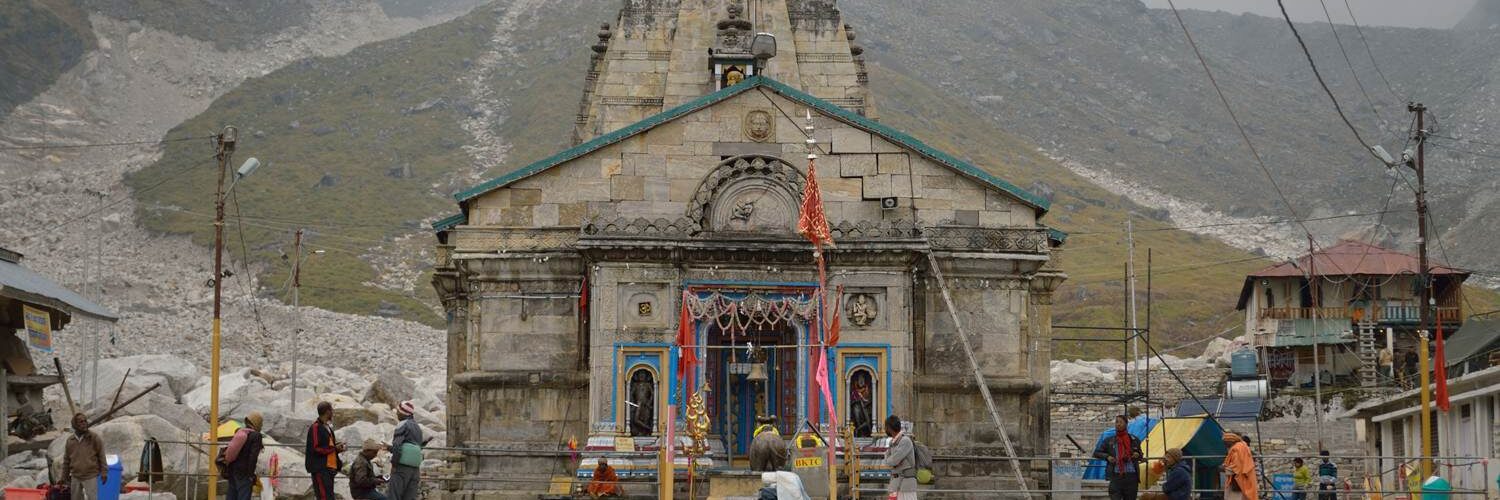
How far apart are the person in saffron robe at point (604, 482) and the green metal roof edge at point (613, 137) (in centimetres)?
650

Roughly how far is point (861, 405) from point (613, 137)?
7079mm

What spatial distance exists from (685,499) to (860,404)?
4.23m

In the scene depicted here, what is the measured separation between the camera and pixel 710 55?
45594mm

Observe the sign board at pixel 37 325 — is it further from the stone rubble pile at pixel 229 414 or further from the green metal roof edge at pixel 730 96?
the green metal roof edge at pixel 730 96

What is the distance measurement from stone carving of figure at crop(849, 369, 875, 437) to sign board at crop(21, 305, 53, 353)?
15155mm

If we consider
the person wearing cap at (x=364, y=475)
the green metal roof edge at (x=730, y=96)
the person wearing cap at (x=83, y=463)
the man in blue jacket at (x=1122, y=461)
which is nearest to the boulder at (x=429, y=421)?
the green metal roof edge at (x=730, y=96)

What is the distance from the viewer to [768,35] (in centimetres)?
4212

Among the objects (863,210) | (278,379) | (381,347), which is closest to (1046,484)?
(863,210)

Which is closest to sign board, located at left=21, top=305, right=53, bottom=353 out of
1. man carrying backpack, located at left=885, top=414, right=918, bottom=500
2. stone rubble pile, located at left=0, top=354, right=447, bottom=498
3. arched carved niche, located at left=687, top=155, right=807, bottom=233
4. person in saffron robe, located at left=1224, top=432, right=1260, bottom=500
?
stone rubble pile, located at left=0, top=354, right=447, bottom=498

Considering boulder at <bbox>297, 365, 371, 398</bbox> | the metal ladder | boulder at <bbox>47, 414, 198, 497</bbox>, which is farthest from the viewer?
the metal ladder

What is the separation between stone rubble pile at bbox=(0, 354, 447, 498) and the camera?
38.4 meters

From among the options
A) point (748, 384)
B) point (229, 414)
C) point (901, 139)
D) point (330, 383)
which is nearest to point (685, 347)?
point (748, 384)

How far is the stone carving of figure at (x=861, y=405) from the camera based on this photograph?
124 feet

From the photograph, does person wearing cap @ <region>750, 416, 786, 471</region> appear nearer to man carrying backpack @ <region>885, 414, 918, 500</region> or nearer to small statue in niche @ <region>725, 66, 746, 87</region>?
man carrying backpack @ <region>885, 414, 918, 500</region>
